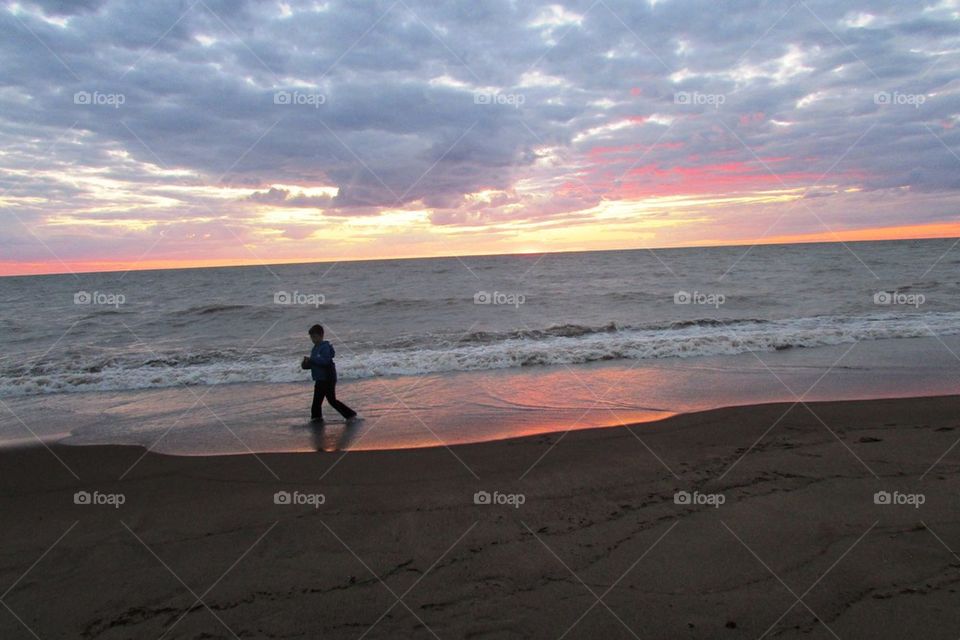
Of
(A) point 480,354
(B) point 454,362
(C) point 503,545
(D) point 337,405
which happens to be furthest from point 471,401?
(C) point 503,545

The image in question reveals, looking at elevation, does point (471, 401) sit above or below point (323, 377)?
below

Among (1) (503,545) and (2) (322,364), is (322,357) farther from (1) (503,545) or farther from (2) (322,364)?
(1) (503,545)

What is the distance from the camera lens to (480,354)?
1415 centimetres

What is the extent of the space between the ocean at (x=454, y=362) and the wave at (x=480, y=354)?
65mm

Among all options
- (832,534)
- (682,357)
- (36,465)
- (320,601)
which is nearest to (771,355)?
(682,357)

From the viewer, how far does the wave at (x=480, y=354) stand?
13.0 m

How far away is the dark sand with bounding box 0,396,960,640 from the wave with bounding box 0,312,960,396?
20.8 feet

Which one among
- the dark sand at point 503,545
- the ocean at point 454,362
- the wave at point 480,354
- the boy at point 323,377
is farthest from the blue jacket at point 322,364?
the wave at point 480,354

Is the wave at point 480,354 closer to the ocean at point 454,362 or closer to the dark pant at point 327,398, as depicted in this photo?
the ocean at point 454,362

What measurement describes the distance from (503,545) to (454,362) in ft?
30.3

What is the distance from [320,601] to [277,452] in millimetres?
3750

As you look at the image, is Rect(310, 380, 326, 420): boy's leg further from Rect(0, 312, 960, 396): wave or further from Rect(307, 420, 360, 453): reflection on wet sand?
Rect(0, 312, 960, 396): wave

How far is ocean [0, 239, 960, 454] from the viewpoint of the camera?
8891mm

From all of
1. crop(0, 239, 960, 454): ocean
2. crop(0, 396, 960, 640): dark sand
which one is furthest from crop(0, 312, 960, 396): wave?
crop(0, 396, 960, 640): dark sand
